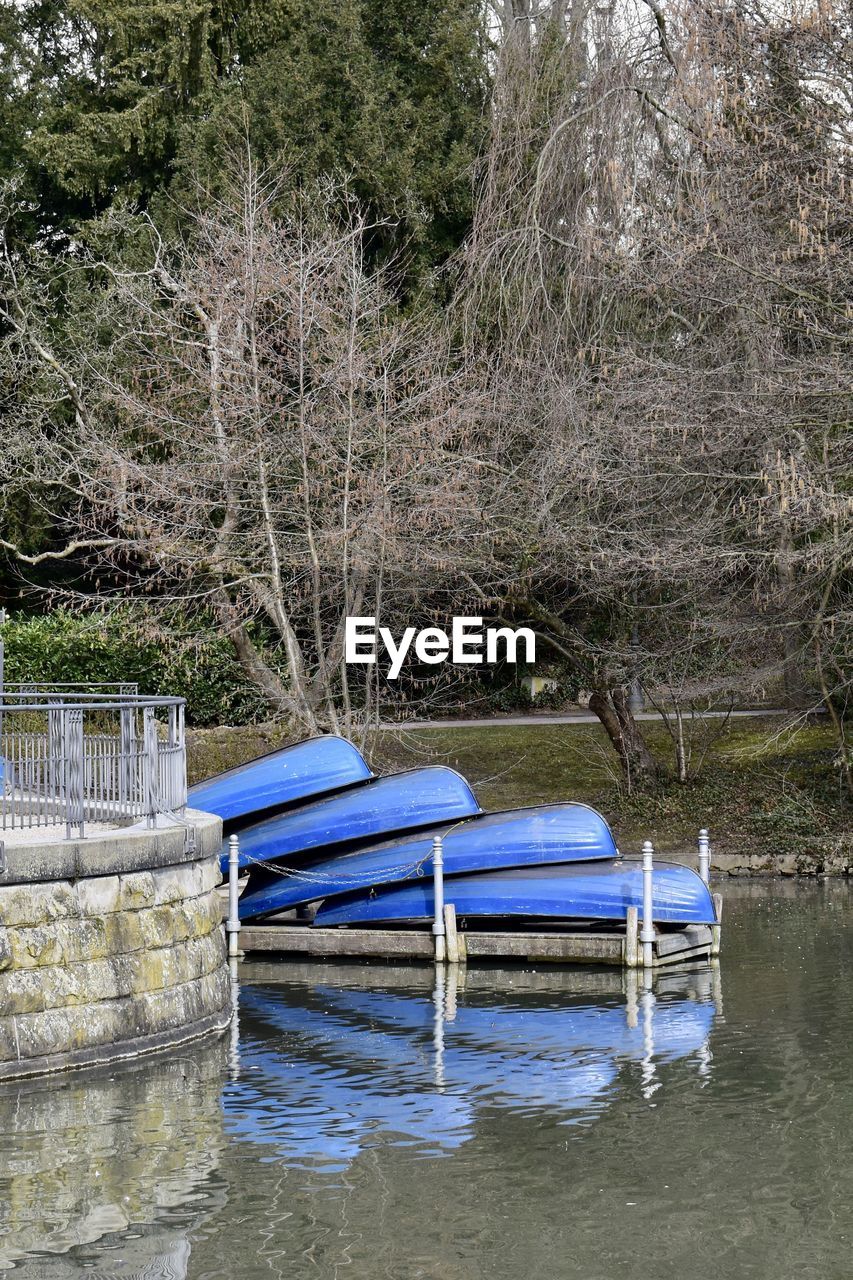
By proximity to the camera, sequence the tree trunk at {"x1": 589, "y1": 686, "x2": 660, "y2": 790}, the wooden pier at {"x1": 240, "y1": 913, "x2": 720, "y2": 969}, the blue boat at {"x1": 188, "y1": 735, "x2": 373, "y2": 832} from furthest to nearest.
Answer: the tree trunk at {"x1": 589, "y1": 686, "x2": 660, "y2": 790} → the blue boat at {"x1": 188, "y1": 735, "x2": 373, "y2": 832} → the wooden pier at {"x1": 240, "y1": 913, "x2": 720, "y2": 969}

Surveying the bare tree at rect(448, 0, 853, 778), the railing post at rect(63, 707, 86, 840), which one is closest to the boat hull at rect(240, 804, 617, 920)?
the bare tree at rect(448, 0, 853, 778)

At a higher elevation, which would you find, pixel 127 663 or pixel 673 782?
pixel 127 663

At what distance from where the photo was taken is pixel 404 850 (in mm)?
16781

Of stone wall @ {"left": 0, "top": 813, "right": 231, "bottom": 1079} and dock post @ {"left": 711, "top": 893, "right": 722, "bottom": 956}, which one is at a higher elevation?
stone wall @ {"left": 0, "top": 813, "right": 231, "bottom": 1079}

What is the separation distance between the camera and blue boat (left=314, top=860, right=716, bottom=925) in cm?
1580

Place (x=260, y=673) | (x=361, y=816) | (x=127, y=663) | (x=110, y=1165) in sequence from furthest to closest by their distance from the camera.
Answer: (x=127, y=663) < (x=260, y=673) < (x=361, y=816) < (x=110, y=1165)

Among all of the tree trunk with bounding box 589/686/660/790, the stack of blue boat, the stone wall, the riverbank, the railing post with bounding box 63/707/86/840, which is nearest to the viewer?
the stone wall

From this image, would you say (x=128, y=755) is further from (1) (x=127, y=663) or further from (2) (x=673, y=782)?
(1) (x=127, y=663)

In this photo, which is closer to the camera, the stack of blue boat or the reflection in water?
the reflection in water

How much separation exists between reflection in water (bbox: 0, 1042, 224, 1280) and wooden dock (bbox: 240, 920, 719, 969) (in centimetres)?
445

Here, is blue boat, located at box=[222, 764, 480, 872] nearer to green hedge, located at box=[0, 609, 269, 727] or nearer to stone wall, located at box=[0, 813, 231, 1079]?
stone wall, located at box=[0, 813, 231, 1079]

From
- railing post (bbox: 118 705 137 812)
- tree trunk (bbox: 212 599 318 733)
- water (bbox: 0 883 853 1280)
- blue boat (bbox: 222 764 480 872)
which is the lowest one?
water (bbox: 0 883 853 1280)

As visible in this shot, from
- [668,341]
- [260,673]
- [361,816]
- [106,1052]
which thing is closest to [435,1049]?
[106,1052]

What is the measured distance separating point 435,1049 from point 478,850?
421 cm
